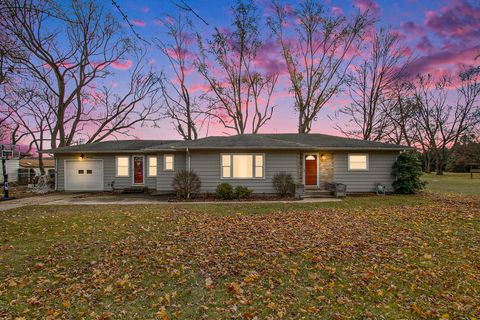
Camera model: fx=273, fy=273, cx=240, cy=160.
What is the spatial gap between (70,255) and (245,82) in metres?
24.4

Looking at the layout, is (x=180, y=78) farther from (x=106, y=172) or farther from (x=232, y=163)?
(x=232, y=163)

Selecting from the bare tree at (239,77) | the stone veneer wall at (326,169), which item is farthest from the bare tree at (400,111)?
the stone veneer wall at (326,169)

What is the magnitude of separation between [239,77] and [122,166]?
48.7ft

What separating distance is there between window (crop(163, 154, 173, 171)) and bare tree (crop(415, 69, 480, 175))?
119ft

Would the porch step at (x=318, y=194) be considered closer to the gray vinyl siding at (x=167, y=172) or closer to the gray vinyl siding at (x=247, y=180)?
the gray vinyl siding at (x=247, y=180)

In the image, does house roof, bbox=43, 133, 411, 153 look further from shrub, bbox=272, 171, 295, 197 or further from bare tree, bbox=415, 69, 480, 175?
bare tree, bbox=415, 69, 480, 175

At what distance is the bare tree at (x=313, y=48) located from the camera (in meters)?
24.7

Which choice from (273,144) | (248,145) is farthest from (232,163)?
(273,144)

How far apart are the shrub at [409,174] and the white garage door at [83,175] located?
18.4m

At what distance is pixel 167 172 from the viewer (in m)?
15.8

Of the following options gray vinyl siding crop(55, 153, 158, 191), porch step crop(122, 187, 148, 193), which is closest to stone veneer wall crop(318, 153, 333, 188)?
porch step crop(122, 187, 148, 193)

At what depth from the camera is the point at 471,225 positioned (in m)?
8.03

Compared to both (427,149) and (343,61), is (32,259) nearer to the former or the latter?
(343,61)

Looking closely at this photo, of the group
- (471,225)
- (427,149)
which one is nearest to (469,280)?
(471,225)
